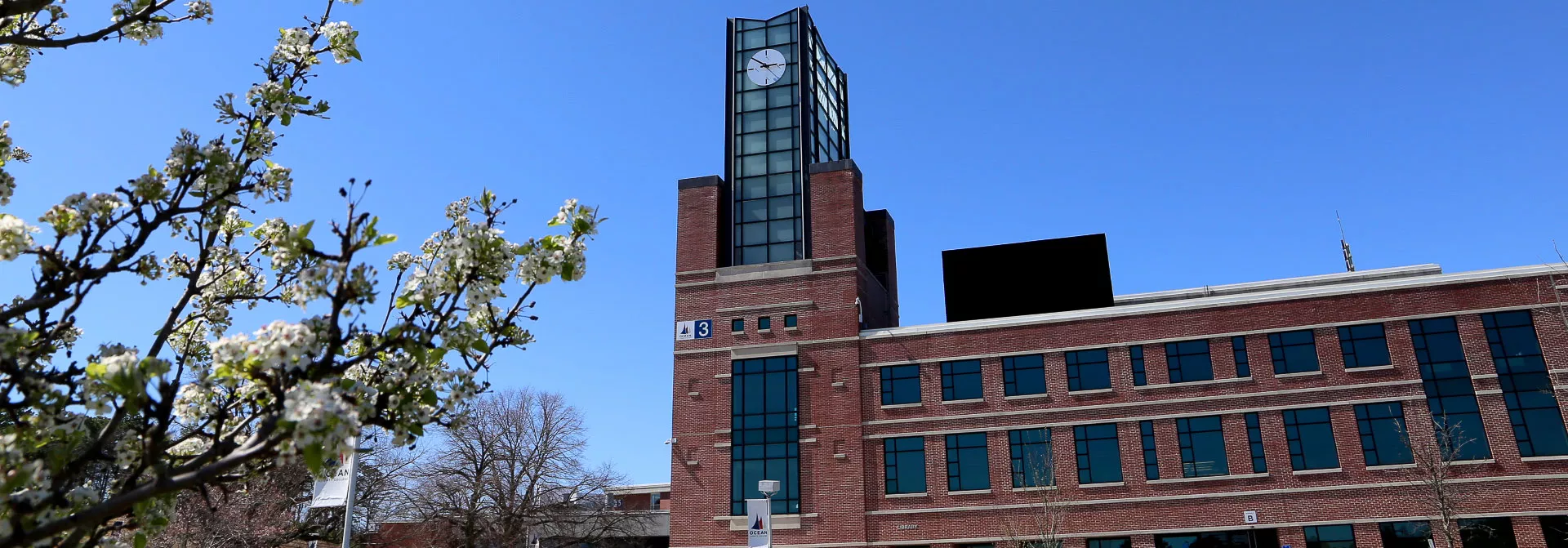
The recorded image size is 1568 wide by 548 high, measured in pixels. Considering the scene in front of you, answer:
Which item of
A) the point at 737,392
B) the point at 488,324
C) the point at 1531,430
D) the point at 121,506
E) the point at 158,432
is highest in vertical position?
the point at 737,392

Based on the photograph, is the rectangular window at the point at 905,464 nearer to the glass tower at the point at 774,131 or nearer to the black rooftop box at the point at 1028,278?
the black rooftop box at the point at 1028,278

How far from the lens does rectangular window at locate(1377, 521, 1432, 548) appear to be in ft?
108

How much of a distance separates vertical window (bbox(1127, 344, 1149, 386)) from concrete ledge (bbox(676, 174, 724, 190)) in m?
17.8

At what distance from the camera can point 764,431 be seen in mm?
39656

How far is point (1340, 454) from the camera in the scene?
113ft

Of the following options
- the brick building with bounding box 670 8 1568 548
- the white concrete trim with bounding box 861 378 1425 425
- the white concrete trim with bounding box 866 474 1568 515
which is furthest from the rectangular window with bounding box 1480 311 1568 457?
the white concrete trim with bounding box 861 378 1425 425

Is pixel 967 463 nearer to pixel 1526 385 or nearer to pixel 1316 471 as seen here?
pixel 1316 471

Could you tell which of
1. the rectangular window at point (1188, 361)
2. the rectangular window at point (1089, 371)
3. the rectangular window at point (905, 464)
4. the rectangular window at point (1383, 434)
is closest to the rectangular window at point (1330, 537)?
the rectangular window at point (1383, 434)

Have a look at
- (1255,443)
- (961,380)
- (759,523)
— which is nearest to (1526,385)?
(1255,443)

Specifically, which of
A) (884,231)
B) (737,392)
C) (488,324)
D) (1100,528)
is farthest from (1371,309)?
(488,324)

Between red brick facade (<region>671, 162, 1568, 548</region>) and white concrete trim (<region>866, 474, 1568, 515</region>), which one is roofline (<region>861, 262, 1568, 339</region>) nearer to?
red brick facade (<region>671, 162, 1568, 548</region>)

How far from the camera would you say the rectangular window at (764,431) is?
128 feet

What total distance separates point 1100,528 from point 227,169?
3345cm

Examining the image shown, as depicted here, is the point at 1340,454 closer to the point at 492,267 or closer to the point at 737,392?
the point at 737,392
